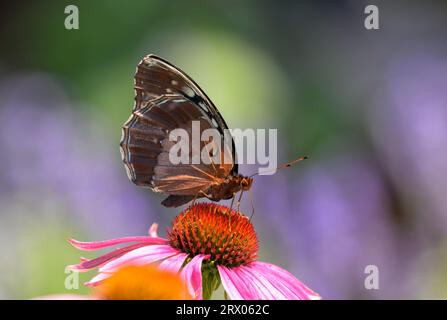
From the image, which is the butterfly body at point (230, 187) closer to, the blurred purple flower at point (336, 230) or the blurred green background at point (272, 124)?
the blurred green background at point (272, 124)

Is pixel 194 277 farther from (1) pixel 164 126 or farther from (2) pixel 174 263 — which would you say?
(1) pixel 164 126

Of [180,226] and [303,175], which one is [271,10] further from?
[180,226]

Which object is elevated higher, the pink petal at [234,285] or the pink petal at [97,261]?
the pink petal at [97,261]

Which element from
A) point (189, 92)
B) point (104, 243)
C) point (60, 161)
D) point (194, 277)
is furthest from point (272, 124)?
point (194, 277)

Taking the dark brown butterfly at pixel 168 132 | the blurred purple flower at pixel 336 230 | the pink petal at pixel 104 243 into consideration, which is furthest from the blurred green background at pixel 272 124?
the pink petal at pixel 104 243

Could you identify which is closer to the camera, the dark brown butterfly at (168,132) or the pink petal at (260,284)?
the pink petal at (260,284)
